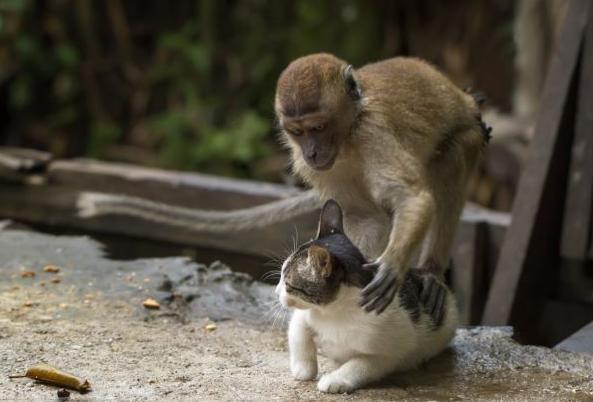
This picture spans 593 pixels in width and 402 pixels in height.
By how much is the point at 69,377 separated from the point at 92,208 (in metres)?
2.75

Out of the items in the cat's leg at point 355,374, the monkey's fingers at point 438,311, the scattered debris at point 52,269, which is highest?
the monkey's fingers at point 438,311

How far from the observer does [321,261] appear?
4816 mm

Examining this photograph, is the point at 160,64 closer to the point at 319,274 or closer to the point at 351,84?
the point at 351,84

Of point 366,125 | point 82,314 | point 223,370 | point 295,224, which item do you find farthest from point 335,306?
point 295,224

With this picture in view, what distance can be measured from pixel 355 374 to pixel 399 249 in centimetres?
68

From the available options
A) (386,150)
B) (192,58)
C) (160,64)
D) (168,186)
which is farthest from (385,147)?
(160,64)

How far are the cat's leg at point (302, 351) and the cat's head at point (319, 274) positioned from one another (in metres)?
0.28

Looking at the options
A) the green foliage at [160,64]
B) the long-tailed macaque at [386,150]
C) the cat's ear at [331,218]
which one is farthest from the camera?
the green foliage at [160,64]

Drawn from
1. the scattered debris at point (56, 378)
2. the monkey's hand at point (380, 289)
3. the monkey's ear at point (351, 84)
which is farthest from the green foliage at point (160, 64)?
the scattered debris at point (56, 378)

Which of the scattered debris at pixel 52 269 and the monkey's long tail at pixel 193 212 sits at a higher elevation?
the monkey's long tail at pixel 193 212

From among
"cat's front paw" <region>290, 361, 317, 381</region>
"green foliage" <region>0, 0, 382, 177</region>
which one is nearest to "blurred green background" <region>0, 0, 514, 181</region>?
"green foliage" <region>0, 0, 382, 177</region>

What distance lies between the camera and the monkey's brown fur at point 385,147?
17.8 feet

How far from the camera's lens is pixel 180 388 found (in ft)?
15.9

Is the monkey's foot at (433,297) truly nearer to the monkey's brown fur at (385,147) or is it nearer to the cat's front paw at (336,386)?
the monkey's brown fur at (385,147)
